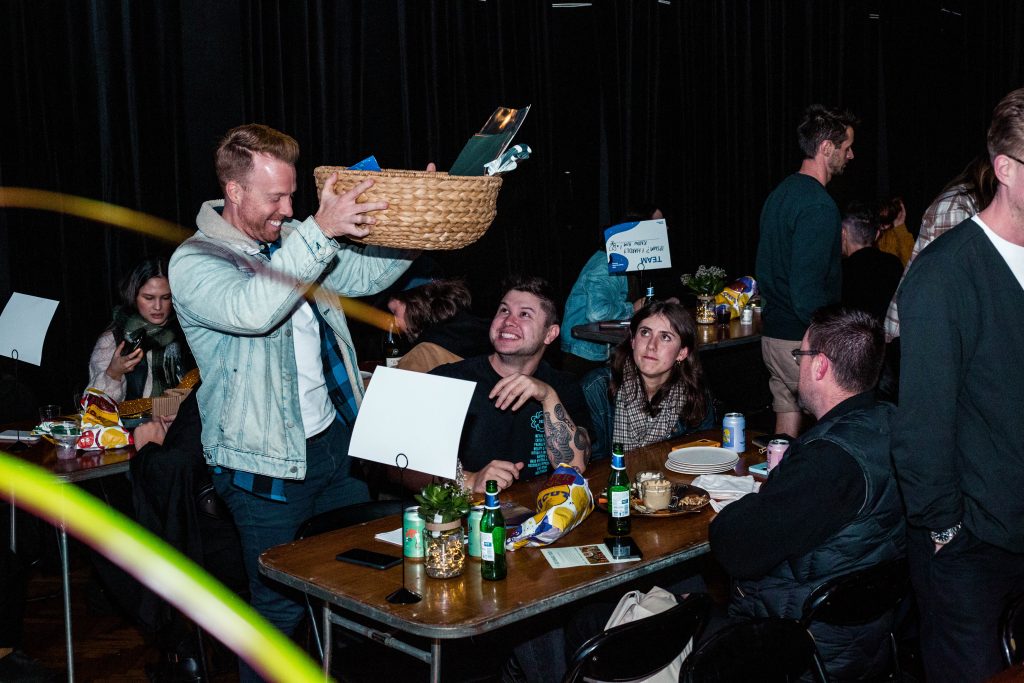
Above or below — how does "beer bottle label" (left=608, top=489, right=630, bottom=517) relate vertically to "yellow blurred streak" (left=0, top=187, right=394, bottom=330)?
below

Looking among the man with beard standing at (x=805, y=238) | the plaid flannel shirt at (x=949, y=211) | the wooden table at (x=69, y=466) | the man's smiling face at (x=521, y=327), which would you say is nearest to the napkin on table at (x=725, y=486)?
the man's smiling face at (x=521, y=327)

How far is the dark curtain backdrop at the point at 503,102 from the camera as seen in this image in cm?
441

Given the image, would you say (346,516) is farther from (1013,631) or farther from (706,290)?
(706,290)

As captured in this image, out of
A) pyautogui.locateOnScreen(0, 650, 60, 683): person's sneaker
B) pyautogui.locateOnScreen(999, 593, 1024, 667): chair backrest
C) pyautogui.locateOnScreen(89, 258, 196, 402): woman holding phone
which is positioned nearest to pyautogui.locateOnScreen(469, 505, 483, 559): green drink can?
pyautogui.locateOnScreen(0, 650, 60, 683): person's sneaker

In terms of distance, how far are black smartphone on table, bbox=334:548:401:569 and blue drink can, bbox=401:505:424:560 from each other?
0.08 metres

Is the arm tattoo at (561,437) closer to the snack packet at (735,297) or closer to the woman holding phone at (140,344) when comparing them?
the woman holding phone at (140,344)

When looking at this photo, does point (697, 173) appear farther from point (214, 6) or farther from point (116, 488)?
point (116, 488)

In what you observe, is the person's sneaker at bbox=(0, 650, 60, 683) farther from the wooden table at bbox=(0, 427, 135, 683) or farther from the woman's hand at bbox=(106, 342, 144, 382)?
the woman's hand at bbox=(106, 342, 144, 382)

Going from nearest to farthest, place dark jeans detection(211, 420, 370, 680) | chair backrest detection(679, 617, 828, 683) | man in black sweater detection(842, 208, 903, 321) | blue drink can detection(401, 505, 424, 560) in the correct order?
1. chair backrest detection(679, 617, 828, 683)
2. blue drink can detection(401, 505, 424, 560)
3. dark jeans detection(211, 420, 370, 680)
4. man in black sweater detection(842, 208, 903, 321)

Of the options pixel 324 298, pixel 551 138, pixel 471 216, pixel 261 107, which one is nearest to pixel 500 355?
pixel 324 298

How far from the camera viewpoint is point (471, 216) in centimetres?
214

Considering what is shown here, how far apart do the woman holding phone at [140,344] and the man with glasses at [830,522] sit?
2653 millimetres

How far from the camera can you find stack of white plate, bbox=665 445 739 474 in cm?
298

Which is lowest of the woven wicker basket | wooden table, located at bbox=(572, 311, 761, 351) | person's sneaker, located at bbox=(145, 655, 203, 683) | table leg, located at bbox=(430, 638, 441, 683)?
person's sneaker, located at bbox=(145, 655, 203, 683)
